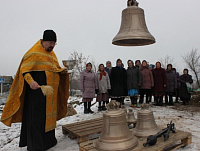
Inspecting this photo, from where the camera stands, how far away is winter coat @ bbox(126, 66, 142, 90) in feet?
26.0

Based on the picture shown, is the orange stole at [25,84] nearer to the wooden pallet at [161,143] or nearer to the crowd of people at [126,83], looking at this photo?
the wooden pallet at [161,143]

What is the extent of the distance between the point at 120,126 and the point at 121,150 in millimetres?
325

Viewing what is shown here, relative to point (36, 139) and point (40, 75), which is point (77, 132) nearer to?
point (36, 139)

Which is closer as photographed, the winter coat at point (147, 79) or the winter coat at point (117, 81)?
the winter coat at point (117, 81)

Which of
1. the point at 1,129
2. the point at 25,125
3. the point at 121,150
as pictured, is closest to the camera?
the point at 121,150

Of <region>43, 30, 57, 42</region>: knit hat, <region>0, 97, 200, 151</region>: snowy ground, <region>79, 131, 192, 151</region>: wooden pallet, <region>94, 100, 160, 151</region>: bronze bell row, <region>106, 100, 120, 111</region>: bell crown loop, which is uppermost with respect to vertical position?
<region>43, 30, 57, 42</region>: knit hat

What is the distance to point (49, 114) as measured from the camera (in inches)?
149

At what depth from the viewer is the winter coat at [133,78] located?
7.93m

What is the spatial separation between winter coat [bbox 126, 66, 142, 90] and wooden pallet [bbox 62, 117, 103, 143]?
131 inches

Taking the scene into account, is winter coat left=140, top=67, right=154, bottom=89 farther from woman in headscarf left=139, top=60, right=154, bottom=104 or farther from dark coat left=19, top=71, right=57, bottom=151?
dark coat left=19, top=71, right=57, bottom=151

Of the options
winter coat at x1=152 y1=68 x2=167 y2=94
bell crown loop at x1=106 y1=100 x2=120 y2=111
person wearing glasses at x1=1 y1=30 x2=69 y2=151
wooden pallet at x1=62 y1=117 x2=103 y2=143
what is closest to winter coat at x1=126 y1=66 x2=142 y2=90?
winter coat at x1=152 y1=68 x2=167 y2=94

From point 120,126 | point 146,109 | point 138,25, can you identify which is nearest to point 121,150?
point 120,126

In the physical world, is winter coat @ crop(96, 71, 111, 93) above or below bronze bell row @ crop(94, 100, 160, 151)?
above

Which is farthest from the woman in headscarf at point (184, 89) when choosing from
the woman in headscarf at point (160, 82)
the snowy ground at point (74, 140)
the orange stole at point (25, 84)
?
the orange stole at point (25, 84)
